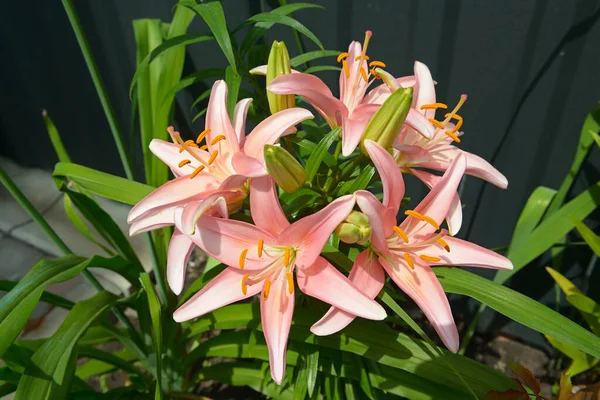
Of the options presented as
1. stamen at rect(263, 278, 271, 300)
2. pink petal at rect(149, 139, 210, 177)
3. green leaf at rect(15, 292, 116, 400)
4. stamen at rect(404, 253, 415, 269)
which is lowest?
green leaf at rect(15, 292, 116, 400)

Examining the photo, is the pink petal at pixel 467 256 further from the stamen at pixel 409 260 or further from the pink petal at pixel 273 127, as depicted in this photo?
the pink petal at pixel 273 127

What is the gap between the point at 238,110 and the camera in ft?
2.15

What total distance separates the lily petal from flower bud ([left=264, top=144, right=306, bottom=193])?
0.42ft

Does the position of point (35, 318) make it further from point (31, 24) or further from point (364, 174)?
point (364, 174)

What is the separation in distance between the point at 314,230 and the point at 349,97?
0.81 feet

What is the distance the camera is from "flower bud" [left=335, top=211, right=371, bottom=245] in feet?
1.75

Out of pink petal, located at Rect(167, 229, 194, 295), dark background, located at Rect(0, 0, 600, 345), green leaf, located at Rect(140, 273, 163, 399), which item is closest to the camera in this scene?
pink petal, located at Rect(167, 229, 194, 295)

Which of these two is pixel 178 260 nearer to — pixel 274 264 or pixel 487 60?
pixel 274 264

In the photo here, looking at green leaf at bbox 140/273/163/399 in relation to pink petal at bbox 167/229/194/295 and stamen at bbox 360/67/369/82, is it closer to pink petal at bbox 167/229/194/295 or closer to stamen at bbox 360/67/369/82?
pink petal at bbox 167/229/194/295

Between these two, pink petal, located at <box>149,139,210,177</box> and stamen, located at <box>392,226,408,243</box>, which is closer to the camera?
stamen, located at <box>392,226,408,243</box>

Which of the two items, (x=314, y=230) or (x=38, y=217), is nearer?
(x=314, y=230)

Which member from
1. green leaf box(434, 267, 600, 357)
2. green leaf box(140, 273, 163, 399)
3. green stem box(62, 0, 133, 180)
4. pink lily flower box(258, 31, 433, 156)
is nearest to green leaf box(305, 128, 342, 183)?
pink lily flower box(258, 31, 433, 156)

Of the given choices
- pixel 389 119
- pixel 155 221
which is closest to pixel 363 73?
pixel 389 119

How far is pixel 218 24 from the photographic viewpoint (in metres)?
0.71
